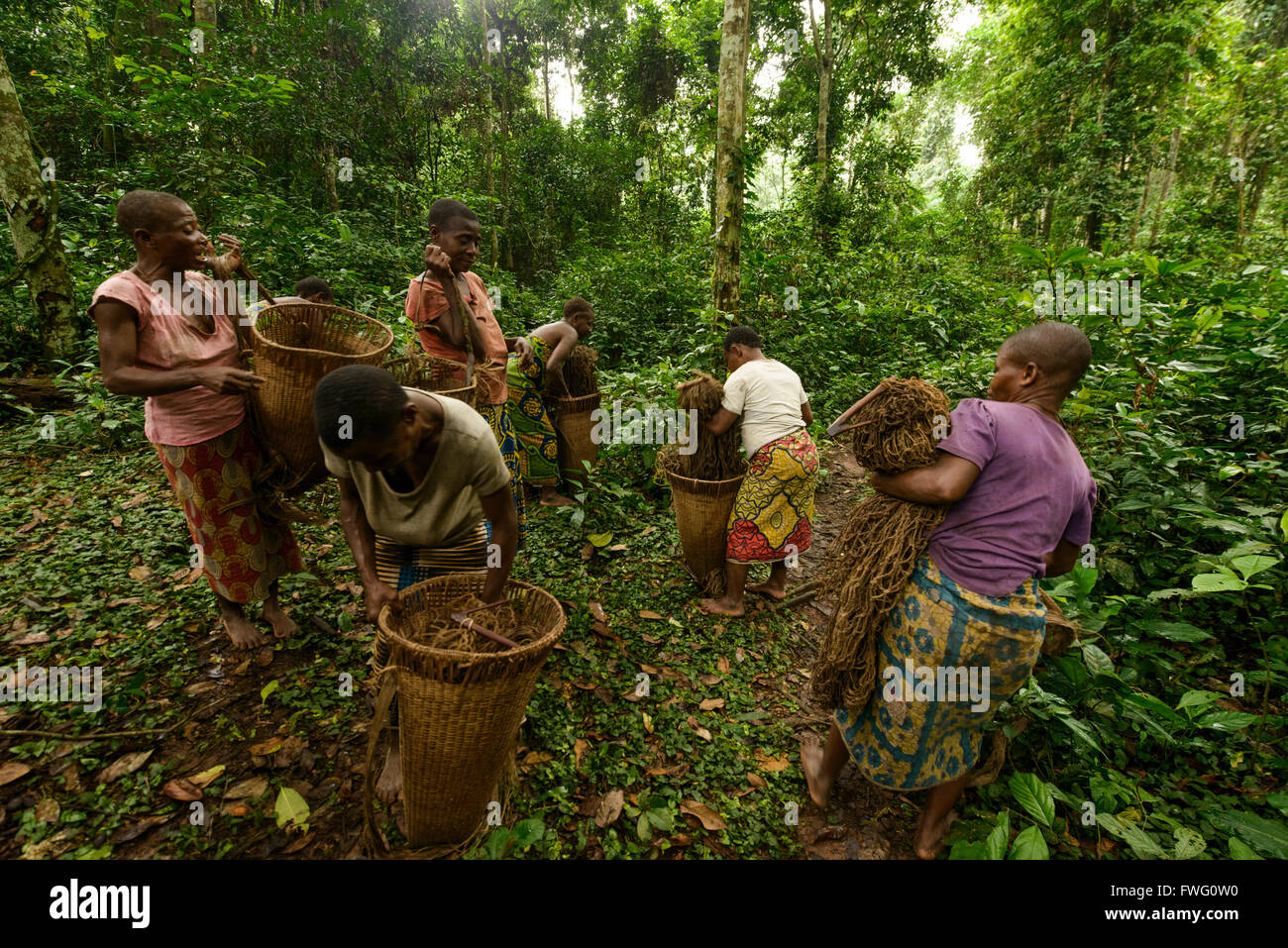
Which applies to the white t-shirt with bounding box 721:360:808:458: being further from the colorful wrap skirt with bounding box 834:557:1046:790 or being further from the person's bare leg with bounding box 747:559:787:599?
the colorful wrap skirt with bounding box 834:557:1046:790

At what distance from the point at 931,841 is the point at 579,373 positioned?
13.6 feet

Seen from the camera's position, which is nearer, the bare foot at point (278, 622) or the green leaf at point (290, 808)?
the green leaf at point (290, 808)

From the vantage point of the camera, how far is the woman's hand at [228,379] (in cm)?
246

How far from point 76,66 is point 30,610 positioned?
11132mm

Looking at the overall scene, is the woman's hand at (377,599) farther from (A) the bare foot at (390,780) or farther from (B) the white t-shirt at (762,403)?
(B) the white t-shirt at (762,403)

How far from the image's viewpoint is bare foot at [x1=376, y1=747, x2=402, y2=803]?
→ 2.29m

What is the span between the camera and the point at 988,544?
6.25 ft

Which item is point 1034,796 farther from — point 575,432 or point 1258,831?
point 575,432

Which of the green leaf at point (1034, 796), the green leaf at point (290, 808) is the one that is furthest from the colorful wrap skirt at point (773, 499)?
the green leaf at point (290, 808)

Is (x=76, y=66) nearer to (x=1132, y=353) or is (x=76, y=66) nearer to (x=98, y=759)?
(x=98, y=759)

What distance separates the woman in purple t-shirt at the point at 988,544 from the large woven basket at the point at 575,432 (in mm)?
3365

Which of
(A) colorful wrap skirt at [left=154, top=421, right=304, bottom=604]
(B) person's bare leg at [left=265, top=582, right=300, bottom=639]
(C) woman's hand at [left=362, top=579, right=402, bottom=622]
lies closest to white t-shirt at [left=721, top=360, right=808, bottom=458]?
(C) woman's hand at [left=362, top=579, right=402, bottom=622]

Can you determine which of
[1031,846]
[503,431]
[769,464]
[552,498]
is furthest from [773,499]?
[552,498]
